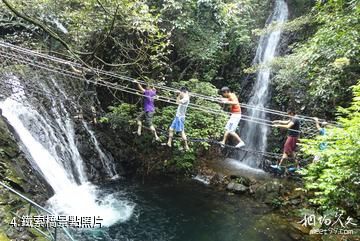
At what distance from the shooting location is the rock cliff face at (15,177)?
6.35 metres

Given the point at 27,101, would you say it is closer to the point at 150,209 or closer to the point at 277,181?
the point at 150,209

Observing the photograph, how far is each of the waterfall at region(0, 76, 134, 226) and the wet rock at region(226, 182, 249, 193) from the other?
10.5ft

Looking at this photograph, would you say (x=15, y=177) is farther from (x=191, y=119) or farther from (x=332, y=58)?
(x=332, y=58)

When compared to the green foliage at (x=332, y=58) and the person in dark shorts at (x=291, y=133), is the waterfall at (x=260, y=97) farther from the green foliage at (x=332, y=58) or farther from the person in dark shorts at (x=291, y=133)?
the person in dark shorts at (x=291, y=133)

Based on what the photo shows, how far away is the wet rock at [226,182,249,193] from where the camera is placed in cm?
1065

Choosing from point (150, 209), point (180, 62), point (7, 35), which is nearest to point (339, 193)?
point (150, 209)

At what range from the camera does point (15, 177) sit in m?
7.25

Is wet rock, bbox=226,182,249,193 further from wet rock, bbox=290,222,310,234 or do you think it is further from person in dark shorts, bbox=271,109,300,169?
person in dark shorts, bbox=271,109,300,169

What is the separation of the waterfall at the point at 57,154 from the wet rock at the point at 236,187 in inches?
126

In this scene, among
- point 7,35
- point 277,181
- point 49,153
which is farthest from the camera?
point 277,181

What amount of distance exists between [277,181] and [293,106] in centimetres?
281

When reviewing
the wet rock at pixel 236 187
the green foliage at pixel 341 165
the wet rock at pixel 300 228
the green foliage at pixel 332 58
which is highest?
the green foliage at pixel 332 58

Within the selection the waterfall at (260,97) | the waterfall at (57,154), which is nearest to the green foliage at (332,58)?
the waterfall at (260,97)

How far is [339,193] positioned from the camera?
556cm
